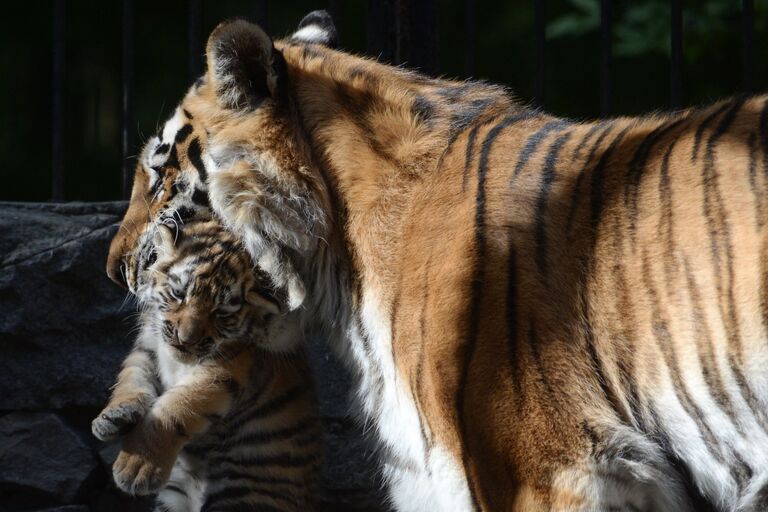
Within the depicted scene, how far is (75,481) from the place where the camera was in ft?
9.37

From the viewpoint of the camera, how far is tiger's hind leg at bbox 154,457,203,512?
267 cm

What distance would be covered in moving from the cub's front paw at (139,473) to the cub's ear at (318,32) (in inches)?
38.4

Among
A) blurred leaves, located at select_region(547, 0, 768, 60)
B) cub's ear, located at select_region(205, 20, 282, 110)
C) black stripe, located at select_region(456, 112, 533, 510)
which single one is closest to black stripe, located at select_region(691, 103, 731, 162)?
black stripe, located at select_region(456, 112, 533, 510)

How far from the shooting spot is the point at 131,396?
98.1 inches

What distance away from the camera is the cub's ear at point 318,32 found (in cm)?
248

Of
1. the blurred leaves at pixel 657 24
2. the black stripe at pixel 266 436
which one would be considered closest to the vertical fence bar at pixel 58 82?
the black stripe at pixel 266 436

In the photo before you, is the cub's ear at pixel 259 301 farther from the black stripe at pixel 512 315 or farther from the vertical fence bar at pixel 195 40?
the vertical fence bar at pixel 195 40

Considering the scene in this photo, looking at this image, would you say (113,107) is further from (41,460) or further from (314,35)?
(314,35)

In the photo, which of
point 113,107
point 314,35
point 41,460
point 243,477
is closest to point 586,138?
point 314,35

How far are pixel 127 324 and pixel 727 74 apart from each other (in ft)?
10.7

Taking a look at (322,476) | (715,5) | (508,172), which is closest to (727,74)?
(715,5)

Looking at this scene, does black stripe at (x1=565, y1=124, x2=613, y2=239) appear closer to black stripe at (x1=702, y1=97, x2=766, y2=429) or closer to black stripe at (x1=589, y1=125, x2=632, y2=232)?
black stripe at (x1=589, y1=125, x2=632, y2=232)

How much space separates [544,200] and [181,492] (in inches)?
49.8

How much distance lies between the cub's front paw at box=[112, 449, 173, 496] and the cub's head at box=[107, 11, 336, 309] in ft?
1.50
